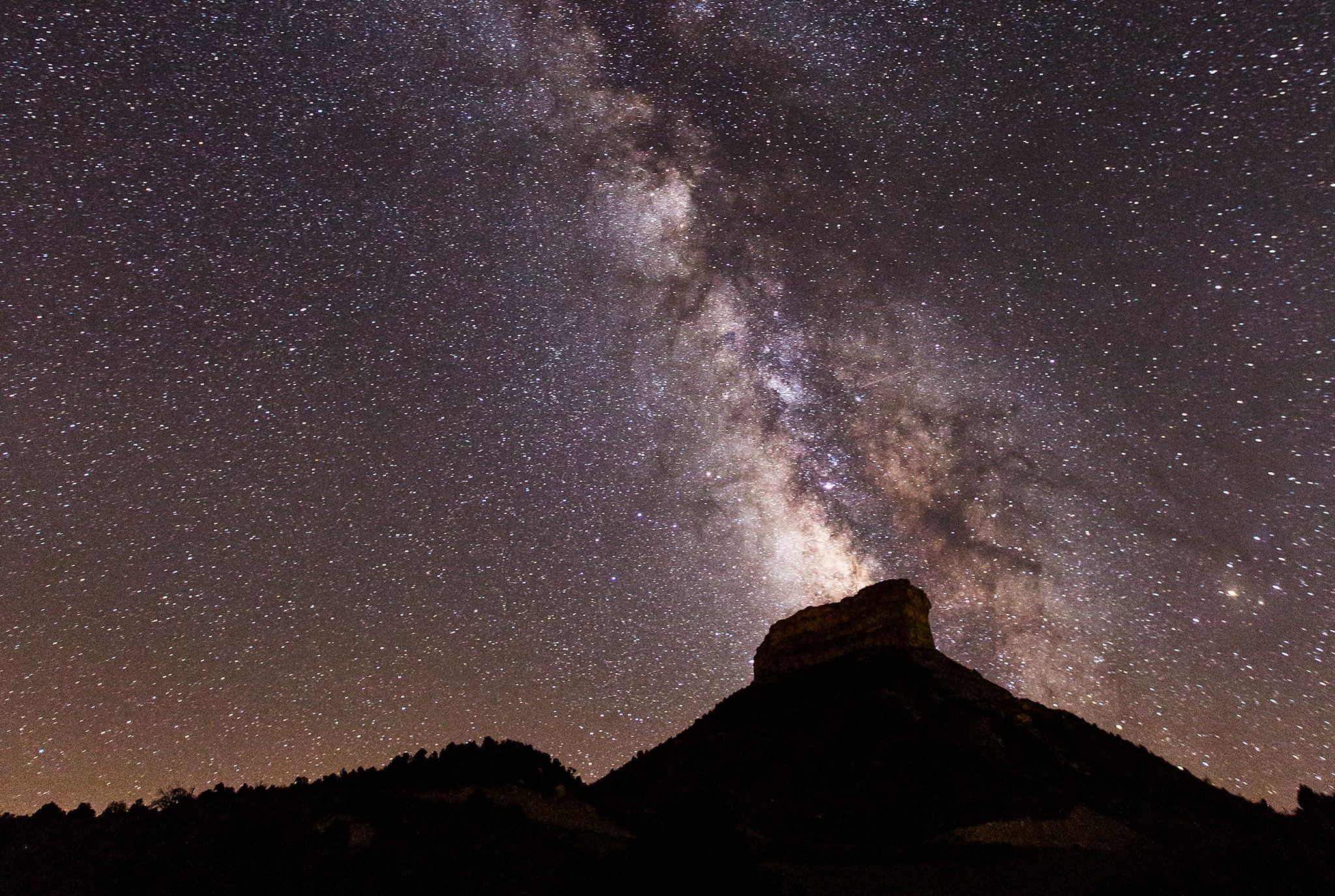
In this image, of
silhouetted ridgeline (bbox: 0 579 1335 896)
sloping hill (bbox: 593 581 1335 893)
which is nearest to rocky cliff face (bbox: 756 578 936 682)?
sloping hill (bbox: 593 581 1335 893)

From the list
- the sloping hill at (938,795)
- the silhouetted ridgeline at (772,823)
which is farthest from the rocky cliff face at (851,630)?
the silhouetted ridgeline at (772,823)

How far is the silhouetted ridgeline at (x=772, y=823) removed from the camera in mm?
16500

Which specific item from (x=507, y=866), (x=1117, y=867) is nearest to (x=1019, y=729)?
(x=1117, y=867)

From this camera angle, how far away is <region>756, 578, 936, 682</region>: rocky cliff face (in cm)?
4997

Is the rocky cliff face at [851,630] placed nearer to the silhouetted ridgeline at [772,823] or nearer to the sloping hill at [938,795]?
the sloping hill at [938,795]

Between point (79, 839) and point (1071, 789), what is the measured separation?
3652 cm

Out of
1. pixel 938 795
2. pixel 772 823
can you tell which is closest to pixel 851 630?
pixel 938 795

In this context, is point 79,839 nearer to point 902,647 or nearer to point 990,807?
point 990,807

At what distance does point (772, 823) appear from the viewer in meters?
27.3

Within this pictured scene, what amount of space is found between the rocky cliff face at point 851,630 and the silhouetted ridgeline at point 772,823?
7068mm

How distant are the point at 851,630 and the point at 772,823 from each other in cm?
2715

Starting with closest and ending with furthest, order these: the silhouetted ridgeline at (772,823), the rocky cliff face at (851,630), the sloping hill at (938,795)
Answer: the silhouetted ridgeline at (772,823), the sloping hill at (938,795), the rocky cliff face at (851,630)

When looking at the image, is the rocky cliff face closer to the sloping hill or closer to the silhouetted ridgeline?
the sloping hill

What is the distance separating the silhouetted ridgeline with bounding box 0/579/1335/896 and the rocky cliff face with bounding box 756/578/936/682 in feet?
23.2
